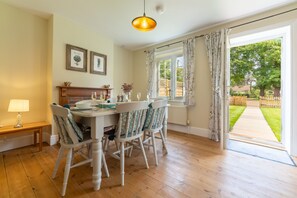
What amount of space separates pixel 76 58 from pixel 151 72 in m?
2.12

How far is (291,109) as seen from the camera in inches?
91.9

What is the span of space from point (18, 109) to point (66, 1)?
1.99m

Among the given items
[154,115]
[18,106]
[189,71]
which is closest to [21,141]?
[18,106]

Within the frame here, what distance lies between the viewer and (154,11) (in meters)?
2.64

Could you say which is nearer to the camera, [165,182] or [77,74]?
[165,182]

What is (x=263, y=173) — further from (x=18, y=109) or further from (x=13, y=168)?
(x=18, y=109)

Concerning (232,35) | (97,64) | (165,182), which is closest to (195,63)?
(232,35)

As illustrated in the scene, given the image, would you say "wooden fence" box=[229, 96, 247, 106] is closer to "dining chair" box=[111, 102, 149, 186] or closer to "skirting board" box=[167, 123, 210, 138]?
"skirting board" box=[167, 123, 210, 138]

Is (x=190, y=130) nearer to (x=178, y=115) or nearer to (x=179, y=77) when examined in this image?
(x=178, y=115)

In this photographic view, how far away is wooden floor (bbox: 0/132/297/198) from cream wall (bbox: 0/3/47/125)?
881 mm

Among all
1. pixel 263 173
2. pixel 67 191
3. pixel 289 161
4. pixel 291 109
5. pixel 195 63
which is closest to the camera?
pixel 67 191

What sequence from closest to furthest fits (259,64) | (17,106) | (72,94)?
(17,106) → (72,94) → (259,64)

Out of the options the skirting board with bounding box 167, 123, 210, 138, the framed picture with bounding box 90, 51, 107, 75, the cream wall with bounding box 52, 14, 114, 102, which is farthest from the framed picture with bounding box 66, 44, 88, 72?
the skirting board with bounding box 167, 123, 210, 138

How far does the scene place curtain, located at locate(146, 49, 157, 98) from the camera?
4.38 m
